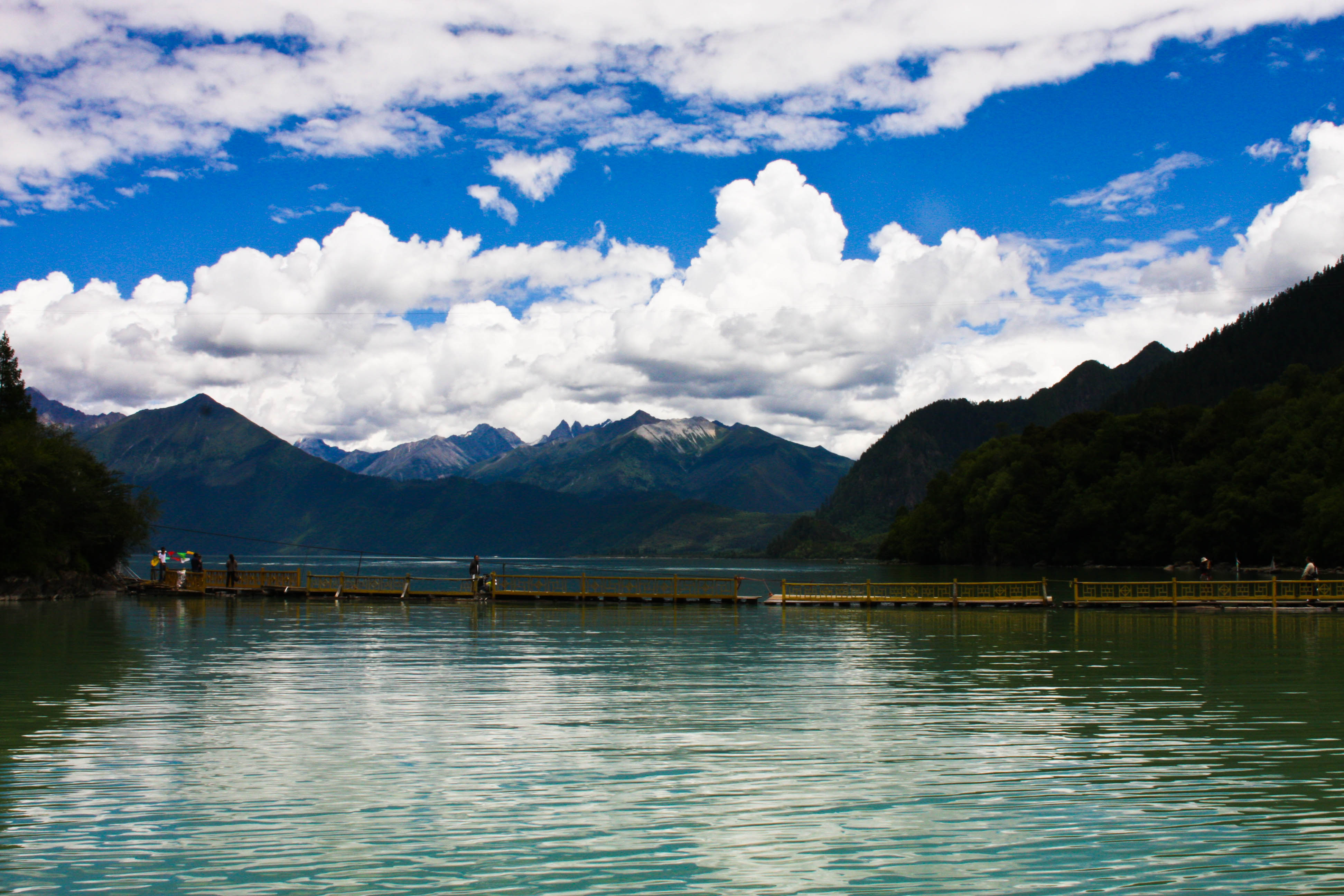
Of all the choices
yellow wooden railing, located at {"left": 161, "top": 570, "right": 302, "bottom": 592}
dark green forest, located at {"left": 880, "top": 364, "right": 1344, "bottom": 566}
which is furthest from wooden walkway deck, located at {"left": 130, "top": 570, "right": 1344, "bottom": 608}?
dark green forest, located at {"left": 880, "top": 364, "right": 1344, "bottom": 566}

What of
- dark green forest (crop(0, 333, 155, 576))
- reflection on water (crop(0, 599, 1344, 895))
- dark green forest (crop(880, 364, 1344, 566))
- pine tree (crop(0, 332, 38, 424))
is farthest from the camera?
dark green forest (crop(880, 364, 1344, 566))

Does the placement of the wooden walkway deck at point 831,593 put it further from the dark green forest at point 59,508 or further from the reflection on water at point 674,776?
the reflection on water at point 674,776

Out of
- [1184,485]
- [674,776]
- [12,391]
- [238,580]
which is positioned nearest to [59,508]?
[238,580]

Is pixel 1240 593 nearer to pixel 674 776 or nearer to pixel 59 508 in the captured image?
pixel 674 776

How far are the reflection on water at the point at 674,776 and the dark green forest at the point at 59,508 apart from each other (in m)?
47.4

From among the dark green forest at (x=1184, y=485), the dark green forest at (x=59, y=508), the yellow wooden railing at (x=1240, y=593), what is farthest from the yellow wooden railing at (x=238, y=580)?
the dark green forest at (x=1184, y=485)

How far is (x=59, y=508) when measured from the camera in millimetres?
77688

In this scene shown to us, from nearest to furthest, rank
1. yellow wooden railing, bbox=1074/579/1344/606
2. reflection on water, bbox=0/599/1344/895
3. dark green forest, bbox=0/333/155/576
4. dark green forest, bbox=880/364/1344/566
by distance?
1. reflection on water, bbox=0/599/1344/895
2. yellow wooden railing, bbox=1074/579/1344/606
3. dark green forest, bbox=0/333/155/576
4. dark green forest, bbox=880/364/1344/566

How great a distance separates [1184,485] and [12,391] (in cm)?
16548

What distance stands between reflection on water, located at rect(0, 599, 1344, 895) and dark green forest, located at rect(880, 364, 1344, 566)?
110354 millimetres

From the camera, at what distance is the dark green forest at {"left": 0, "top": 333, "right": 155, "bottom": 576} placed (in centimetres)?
7244

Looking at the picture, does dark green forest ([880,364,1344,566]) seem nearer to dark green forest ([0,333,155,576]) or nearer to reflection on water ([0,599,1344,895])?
reflection on water ([0,599,1344,895])

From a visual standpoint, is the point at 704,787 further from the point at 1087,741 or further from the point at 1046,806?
the point at 1087,741

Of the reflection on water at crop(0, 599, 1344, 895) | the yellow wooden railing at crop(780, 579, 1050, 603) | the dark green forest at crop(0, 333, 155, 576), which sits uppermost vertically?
the dark green forest at crop(0, 333, 155, 576)
